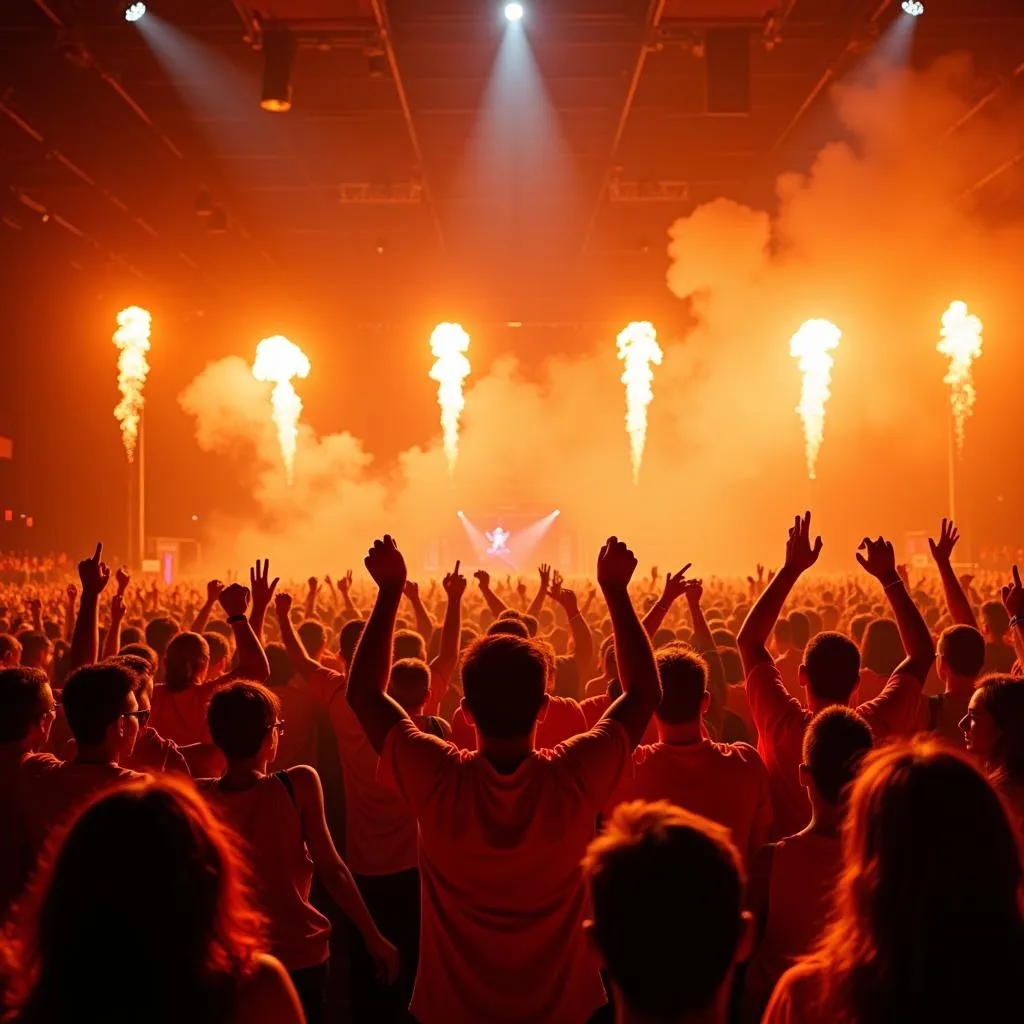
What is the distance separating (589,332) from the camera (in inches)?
1240

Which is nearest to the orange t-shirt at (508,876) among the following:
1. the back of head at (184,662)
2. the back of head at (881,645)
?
the back of head at (184,662)

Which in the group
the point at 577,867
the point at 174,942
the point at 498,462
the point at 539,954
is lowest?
the point at 539,954

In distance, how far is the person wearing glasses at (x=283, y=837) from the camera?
9.23 feet

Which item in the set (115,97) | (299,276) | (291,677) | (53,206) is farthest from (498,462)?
(291,677)

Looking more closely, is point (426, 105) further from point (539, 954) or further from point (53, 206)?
point (539, 954)

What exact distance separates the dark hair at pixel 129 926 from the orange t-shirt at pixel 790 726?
2.29 meters

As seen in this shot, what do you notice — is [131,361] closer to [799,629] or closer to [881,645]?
[799,629]

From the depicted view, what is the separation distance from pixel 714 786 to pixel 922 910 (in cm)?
163

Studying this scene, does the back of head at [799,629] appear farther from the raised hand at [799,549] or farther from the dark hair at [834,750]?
the dark hair at [834,750]

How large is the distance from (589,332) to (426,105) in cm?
1503

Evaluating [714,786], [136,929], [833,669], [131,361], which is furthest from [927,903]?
[131,361]

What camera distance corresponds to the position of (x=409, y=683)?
421cm

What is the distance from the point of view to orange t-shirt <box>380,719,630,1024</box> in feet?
7.93

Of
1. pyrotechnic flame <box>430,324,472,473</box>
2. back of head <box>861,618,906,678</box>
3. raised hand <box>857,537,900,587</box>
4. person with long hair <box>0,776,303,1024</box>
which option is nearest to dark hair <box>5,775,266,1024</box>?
person with long hair <box>0,776,303,1024</box>
